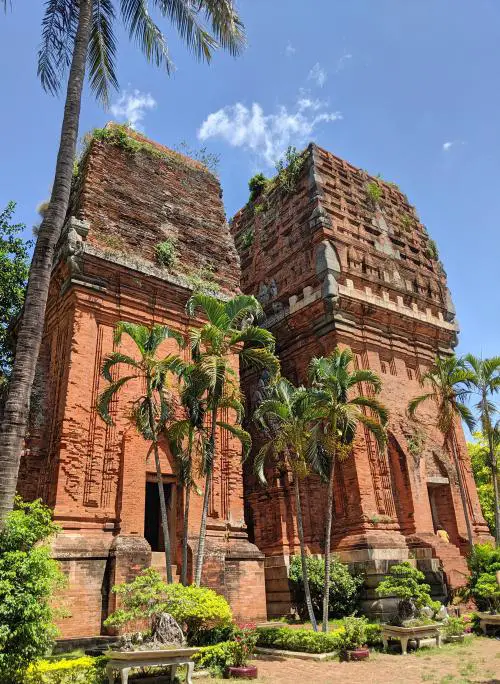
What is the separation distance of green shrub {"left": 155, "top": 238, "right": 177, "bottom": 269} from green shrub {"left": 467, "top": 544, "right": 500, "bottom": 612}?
492 inches

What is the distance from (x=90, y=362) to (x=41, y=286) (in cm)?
460

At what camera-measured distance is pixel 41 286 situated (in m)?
10.0

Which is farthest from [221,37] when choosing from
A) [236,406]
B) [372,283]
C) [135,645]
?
[135,645]

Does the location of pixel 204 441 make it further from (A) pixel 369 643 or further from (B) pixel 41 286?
(A) pixel 369 643

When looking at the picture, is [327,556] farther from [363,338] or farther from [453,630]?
[363,338]

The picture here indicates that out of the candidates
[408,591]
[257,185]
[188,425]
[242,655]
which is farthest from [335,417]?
[257,185]

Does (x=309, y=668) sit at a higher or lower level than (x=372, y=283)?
lower

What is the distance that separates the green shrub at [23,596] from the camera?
7598 mm

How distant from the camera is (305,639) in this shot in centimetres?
1181

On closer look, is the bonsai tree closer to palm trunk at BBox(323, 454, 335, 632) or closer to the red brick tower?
palm trunk at BBox(323, 454, 335, 632)

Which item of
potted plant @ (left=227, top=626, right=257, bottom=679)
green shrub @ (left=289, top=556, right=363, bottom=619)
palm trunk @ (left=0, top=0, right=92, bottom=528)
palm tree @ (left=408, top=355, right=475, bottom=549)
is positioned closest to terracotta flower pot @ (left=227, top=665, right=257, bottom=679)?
potted plant @ (left=227, top=626, right=257, bottom=679)

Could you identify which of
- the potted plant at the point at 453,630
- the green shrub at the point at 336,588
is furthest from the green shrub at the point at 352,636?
the green shrub at the point at 336,588

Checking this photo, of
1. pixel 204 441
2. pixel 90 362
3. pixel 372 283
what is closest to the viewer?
pixel 204 441

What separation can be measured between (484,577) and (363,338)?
27.8 feet
